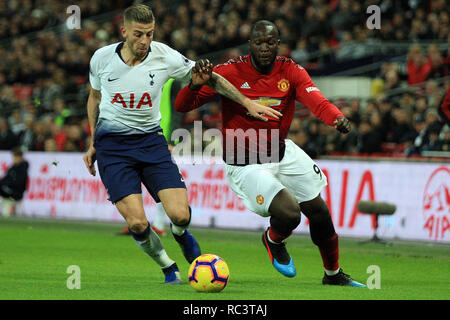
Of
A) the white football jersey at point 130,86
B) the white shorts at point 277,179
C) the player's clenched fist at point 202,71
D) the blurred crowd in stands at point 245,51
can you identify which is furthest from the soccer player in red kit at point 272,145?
the blurred crowd in stands at point 245,51

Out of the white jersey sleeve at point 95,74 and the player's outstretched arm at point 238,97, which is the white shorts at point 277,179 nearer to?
the player's outstretched arm at point 238,97

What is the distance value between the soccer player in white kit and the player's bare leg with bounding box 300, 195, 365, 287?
1127 millimetres

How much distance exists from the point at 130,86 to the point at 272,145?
1.61m

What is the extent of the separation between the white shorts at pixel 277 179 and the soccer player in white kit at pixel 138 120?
2.13 ft

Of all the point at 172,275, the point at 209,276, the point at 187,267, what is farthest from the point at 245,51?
the point at 209,276

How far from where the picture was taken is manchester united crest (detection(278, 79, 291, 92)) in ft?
29.0

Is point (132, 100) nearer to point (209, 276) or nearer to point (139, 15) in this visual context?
point (139, 15)

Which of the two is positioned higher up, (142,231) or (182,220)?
(182,220)

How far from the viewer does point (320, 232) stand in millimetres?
8789

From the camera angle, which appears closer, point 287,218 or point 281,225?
point 287,218

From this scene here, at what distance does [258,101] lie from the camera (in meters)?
8.84

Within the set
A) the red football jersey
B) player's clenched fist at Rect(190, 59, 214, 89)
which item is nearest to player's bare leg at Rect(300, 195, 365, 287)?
the red football jersey
